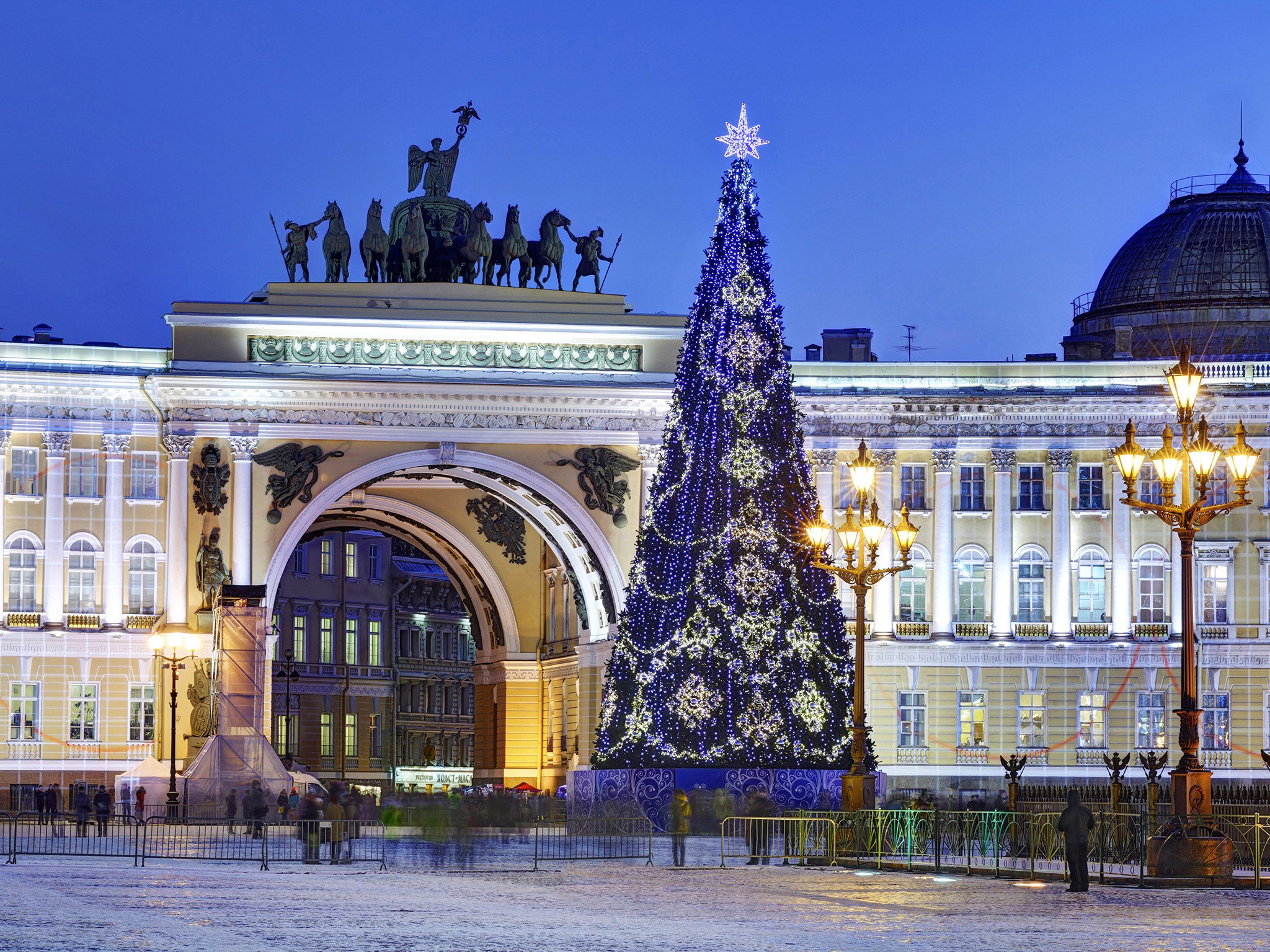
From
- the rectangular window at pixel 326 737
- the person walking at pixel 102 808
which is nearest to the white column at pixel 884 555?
the person walking at pixel 102 808

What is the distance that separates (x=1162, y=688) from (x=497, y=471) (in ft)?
63.5

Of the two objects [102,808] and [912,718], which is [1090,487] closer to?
[912,718]

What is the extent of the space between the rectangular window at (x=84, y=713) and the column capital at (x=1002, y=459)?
82.5 feet

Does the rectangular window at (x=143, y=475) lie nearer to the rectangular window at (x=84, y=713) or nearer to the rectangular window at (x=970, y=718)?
the rectangular window at (x=84, y=713)

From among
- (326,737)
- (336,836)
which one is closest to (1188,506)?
(336,836)

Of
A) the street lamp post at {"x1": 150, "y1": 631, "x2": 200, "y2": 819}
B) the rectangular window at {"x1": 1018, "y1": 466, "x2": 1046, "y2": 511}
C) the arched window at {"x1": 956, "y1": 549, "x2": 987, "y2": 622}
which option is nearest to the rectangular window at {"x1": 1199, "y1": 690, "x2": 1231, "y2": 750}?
the arched window at {"x1": 956, "y1": 549, "x2": 987, "y2": 622}

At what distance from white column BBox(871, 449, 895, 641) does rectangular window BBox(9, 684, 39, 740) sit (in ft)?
73.8

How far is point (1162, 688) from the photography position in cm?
6656

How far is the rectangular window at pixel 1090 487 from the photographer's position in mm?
67125

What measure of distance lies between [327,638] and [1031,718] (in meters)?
35.7

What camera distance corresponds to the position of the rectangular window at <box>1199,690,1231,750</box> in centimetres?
6600

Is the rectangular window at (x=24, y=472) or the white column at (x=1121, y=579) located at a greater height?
the rectangular window at (x=24, y=472)

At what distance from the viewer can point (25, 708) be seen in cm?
6234

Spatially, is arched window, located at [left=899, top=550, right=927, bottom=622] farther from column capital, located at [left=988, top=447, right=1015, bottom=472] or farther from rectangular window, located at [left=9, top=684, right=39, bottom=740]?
rectangular window, located at [left=9, top=684, right=39, bottom=740]
